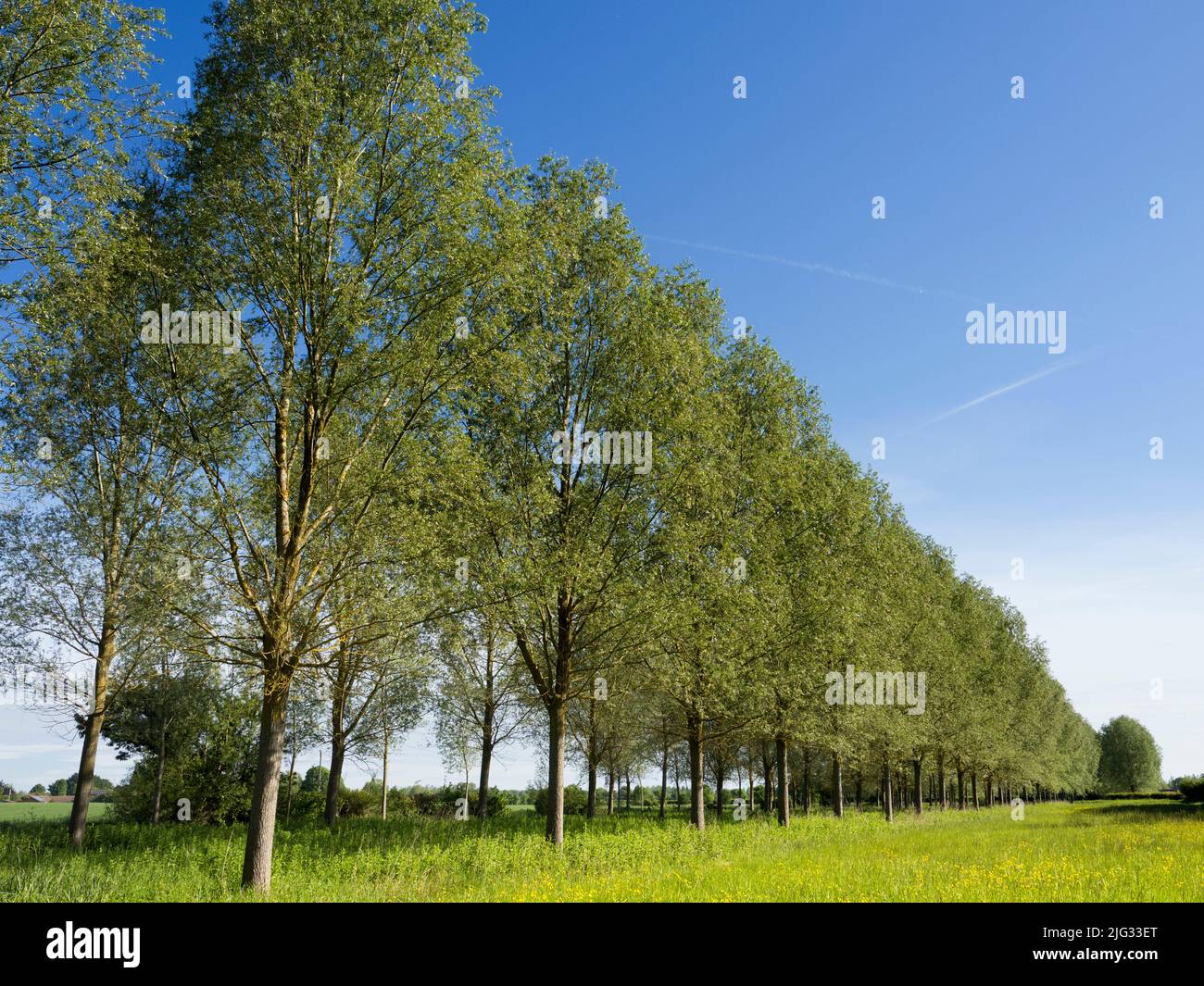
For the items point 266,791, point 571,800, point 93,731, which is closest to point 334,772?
point 93,731

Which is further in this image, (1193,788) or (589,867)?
(1193,788)

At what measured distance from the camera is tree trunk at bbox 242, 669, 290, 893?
541 inches

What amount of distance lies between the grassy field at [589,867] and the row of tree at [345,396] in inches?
69.8

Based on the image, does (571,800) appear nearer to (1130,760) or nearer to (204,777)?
(204,777)

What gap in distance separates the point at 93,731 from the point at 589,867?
49.7 feet

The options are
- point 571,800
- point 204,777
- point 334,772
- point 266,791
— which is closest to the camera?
point 266,791

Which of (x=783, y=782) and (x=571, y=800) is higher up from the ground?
(x=783, y=782)

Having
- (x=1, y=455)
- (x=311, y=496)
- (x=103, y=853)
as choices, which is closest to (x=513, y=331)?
(x=311, y=496)

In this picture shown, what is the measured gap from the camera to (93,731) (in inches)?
874

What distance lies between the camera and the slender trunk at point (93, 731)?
21.4m

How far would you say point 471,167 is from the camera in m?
15.6
